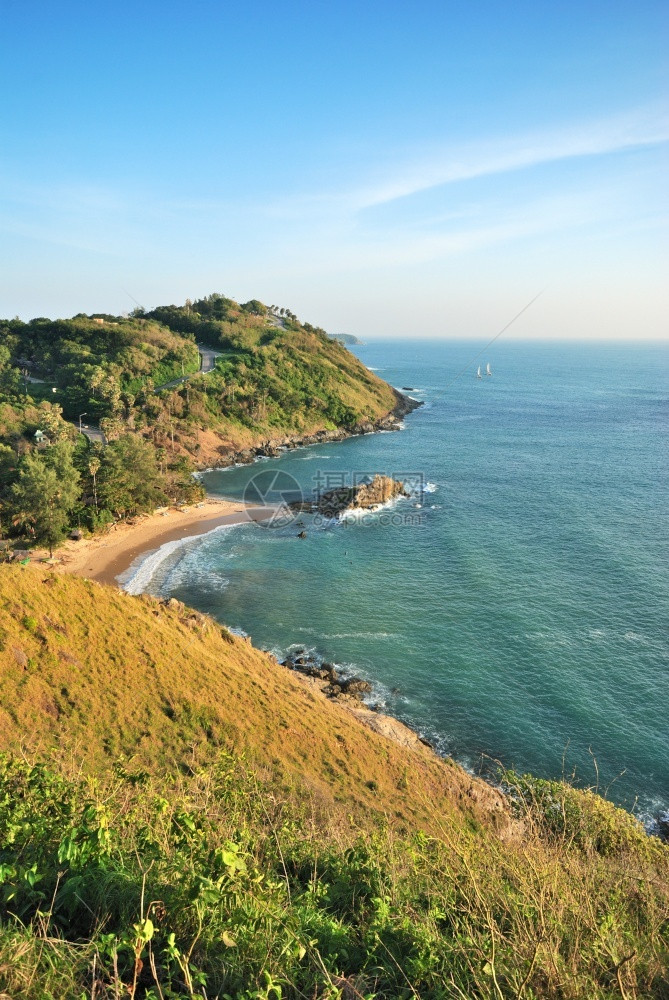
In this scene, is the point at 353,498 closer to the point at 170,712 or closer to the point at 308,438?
the point at 308,438

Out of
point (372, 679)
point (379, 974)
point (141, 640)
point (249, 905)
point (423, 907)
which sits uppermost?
point (249, 905)

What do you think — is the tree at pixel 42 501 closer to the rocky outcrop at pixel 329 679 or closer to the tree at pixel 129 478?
the tree at pixel 129 478

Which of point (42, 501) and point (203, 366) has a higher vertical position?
point (203, 366)

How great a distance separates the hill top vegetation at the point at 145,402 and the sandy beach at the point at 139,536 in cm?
145

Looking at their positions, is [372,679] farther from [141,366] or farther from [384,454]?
[141,366]

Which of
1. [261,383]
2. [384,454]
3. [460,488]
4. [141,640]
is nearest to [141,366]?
[261,383]

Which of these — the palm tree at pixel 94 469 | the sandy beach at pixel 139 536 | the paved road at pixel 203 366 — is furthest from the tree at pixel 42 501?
the paved road at pixel 203 366

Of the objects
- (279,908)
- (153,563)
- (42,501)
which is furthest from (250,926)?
(42,501)

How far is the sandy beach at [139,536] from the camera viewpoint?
122 ft

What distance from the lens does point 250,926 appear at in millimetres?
4754

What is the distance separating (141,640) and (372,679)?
1187cm

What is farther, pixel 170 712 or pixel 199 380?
pixel 199 380

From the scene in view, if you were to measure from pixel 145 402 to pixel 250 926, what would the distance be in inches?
2862

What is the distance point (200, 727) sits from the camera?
1895cm
